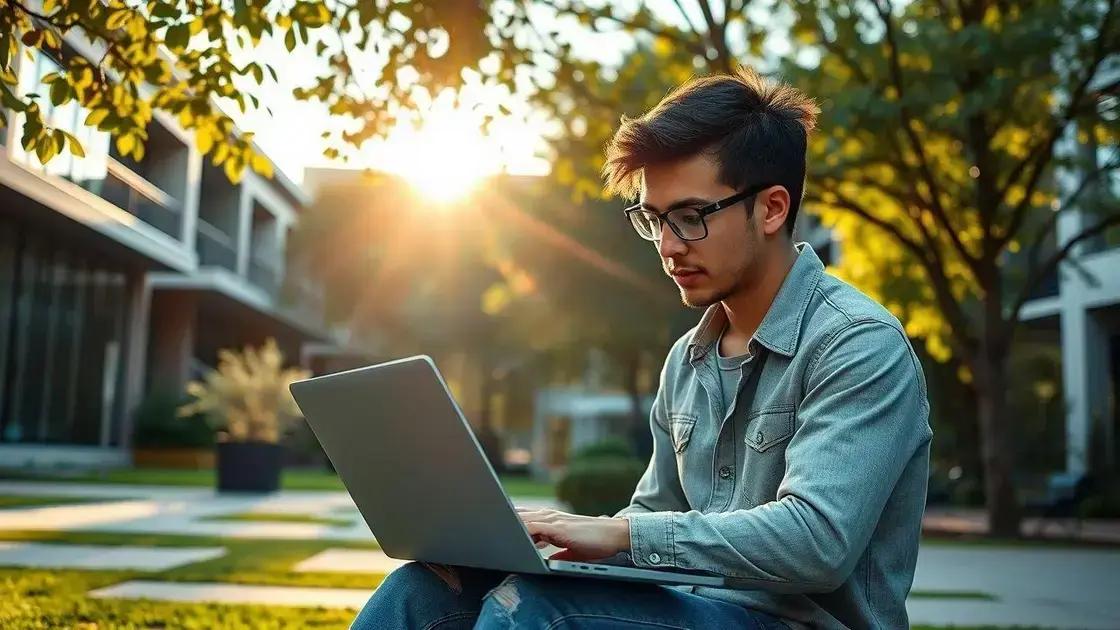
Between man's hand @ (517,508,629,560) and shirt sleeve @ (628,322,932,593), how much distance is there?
0.03m

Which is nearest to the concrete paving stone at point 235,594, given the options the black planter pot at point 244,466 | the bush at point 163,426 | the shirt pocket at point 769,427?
the shirt pocket at point 769,427

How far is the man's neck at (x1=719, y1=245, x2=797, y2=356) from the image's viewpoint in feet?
7.13

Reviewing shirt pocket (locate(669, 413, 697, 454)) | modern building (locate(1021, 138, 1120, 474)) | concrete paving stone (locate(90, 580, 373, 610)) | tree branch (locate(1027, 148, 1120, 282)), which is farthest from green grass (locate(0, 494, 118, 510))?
modern building (locate(1021, 138, 1120, 474))

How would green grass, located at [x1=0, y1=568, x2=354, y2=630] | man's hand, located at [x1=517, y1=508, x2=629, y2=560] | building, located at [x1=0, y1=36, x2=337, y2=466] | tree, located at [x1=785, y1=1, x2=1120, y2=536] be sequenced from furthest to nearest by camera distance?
building, located at [x1=0, y1=36, x2=337, y2=466]
tree, located at [x1=785, y1=1, x2=1120, y2=536]
green grass, located at [x1=0, y1=568, x2=354, y2=630]
man's hand, located at [x1=517, y1=508, x2=629, y2=560]

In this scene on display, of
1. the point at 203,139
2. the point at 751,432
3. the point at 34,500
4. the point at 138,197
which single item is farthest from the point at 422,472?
the point at 138,197

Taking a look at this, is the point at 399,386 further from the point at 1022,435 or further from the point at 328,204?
the point at 328,204

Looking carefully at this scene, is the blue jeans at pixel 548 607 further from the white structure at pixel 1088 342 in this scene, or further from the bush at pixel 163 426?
the bush at pixel 163 426

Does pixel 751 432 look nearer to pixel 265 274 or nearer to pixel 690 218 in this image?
pixel 690 218

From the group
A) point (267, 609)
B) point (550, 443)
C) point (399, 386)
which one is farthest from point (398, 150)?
point (550, 443)

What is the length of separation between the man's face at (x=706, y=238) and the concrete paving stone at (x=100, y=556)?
519 cm

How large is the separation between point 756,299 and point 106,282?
78.3ft

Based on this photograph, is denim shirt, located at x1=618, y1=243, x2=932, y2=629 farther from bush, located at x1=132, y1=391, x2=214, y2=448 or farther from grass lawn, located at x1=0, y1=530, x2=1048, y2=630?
bush, located at x1=132, y1=391, x2=214, y2=448

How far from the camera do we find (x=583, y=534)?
72.4 inches

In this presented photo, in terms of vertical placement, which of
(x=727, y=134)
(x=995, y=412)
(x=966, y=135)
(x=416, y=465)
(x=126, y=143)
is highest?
(x=966, y=135)
